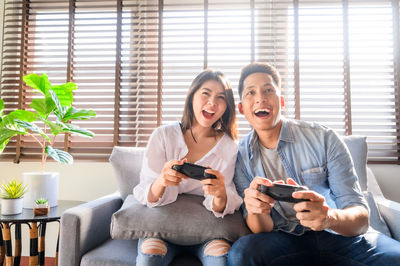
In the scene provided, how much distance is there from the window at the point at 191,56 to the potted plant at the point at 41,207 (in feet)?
2.20

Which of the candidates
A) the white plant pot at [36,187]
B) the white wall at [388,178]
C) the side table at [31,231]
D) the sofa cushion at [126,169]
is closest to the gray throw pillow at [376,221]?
the white wall at [388,178]

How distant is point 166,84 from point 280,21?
106cm

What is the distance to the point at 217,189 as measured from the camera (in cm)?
110

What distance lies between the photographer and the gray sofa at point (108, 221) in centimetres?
121

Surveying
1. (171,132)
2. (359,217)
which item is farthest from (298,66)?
(359,217)

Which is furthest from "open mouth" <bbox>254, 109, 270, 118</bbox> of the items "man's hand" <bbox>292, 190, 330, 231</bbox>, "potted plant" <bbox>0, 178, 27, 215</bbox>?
"potted plant" <bbox>0, 178, 27, 215</bbox>

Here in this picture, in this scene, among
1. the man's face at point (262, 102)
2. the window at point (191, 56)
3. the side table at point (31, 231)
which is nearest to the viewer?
the man's face at point (262, 102)

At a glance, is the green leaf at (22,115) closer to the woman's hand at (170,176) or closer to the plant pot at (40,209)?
the plant pot at (40,209)

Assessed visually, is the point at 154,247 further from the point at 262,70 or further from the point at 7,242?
the point at 7,242

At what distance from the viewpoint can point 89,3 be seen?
2.26 m

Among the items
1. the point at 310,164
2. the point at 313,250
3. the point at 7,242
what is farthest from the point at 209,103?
the point at 7,242

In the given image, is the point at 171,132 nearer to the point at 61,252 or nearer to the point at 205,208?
the point at 205,208

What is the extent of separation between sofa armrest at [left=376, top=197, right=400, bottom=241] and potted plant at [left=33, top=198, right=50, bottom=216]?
1.89 m

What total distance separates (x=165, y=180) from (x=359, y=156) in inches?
47.4
